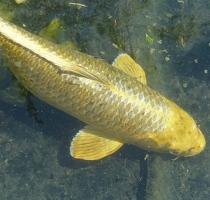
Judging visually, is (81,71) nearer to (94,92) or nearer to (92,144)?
(94,92)

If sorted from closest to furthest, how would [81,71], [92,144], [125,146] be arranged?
[81,71] → [92,144] → [125,146]

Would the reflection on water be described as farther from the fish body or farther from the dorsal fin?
the dorsal fin

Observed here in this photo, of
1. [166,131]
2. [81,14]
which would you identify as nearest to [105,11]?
[81,14]

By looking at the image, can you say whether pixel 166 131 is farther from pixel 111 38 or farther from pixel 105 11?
pixel 105 11

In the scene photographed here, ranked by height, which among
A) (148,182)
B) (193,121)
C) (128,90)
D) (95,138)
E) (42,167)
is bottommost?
(42,167)

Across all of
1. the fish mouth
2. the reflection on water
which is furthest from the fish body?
the reflection on water

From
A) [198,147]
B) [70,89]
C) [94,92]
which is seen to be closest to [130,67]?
[94,92]
